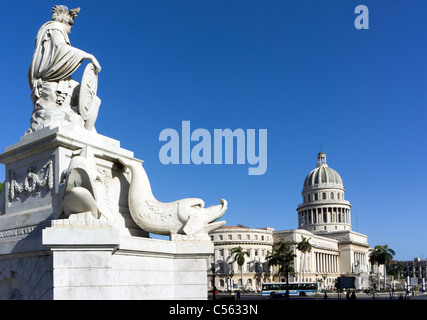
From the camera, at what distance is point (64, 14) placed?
40.3ft

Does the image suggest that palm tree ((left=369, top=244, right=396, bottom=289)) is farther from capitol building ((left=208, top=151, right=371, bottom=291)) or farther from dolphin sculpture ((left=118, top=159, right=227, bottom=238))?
dolphin sculpture ((left=118, top=159, right=227, bottom=238))

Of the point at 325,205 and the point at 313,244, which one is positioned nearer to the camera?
the point at 313,244

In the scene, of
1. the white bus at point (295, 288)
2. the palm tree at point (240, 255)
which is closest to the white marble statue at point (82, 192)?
the white bus at point (295, 288)

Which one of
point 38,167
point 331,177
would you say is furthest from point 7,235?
point 331,177

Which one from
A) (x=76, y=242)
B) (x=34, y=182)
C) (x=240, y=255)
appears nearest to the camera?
(x=76, y=242)

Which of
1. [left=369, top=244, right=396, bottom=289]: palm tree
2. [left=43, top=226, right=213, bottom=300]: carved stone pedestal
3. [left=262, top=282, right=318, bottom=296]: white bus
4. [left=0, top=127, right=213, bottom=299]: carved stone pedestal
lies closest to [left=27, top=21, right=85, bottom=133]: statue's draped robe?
[left=0, top=127, right=213, bottom=299]: carved stone pedestal

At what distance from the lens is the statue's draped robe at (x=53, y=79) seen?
11398 millimetres

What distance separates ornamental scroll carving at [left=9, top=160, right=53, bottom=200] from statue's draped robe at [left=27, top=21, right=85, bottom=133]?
1.20 metres

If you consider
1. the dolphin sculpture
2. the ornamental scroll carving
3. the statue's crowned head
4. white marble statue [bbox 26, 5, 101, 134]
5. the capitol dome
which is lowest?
the dolphin sculpture

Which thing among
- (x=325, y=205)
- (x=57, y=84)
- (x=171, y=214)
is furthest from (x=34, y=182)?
(x=325, y=205)

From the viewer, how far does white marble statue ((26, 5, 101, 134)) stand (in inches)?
449

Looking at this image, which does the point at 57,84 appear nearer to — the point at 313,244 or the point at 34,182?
the point at 34,182

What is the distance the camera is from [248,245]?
337 feet

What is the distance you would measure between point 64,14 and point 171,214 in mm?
5682
